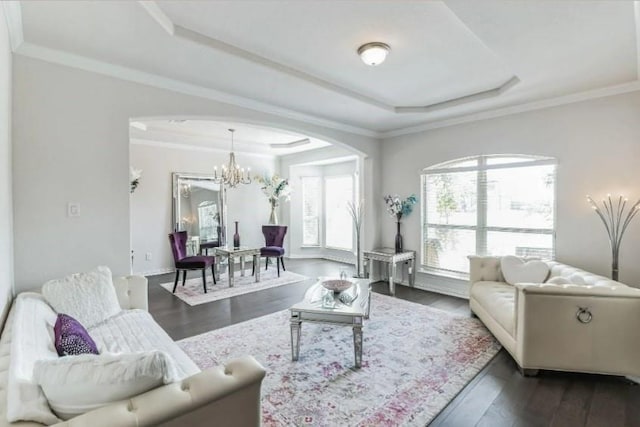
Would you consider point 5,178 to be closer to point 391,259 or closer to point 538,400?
point 538,400

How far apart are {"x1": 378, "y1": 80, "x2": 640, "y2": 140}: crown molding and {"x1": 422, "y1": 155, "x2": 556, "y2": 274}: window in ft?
1.92

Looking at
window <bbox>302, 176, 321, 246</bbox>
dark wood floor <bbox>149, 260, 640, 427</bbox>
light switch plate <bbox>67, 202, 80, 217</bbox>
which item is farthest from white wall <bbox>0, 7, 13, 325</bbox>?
window <bbox>302, 176, 321, 246</bbox>

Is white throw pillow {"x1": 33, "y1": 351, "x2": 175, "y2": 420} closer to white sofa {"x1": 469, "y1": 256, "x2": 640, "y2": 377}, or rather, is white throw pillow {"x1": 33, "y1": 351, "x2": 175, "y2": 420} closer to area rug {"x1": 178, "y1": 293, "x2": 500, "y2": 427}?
area rug {"x1": 178, "y1": 293, "x2": 500, "y2": 427}

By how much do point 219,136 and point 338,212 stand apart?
3.38 m

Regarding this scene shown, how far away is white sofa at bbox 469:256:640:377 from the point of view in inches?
95.2

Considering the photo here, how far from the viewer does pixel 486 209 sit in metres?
4.49

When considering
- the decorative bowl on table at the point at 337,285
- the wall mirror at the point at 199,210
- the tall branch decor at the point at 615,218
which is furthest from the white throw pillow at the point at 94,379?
the wall mirror at the point at 199,210

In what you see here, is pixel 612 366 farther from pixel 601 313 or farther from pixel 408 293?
pixel 408 293

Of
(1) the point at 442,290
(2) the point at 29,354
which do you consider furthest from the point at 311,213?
(2) the point at 29,354

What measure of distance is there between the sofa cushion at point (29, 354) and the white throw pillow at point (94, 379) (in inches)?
1.8

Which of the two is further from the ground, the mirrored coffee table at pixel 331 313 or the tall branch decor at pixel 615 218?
the tall branch decor at pixel 615 218

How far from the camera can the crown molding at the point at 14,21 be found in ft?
6.54

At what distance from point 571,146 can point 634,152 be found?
0.55 metres

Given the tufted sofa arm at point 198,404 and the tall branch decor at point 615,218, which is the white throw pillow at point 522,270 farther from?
the tufted sofa arm at point 198,404
